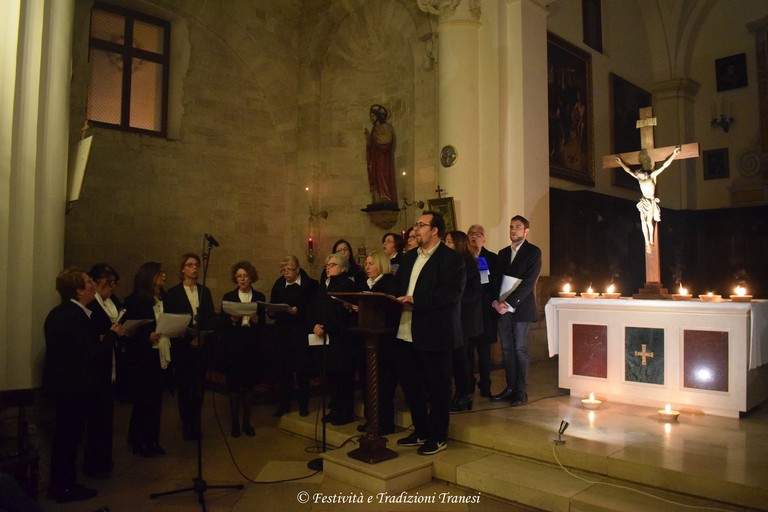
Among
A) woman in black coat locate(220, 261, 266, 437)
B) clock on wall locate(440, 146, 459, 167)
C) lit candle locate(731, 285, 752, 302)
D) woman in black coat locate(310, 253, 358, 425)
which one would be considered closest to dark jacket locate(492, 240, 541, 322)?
woman in black coat locate(310, 253, 358, 425)

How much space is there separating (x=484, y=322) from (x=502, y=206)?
9.83 feet

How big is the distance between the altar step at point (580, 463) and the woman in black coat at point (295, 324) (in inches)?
27.1

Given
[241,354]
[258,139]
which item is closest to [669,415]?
[241,354]

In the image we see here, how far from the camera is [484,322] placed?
228 inches

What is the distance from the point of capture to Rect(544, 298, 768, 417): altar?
16.8ft

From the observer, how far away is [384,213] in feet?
32.4

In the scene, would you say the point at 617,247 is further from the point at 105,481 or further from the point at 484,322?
the point at 105,481

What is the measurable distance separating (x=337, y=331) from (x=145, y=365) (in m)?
1.62

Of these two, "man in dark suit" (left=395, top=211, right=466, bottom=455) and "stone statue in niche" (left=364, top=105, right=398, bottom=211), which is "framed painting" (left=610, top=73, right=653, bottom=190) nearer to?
"stone statue in niche" (left=364, top=105, right=398, bottom=211)

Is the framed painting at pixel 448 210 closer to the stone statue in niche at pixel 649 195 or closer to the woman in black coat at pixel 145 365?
the stone statue in niche at pixel 649 195

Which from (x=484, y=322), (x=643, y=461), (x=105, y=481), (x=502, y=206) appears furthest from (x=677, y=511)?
(x=502, y=206)

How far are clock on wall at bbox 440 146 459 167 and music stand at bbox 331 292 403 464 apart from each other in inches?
177

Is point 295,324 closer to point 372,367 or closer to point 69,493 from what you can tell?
point 372,367

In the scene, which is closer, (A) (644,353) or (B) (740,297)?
(B) (740,297)
